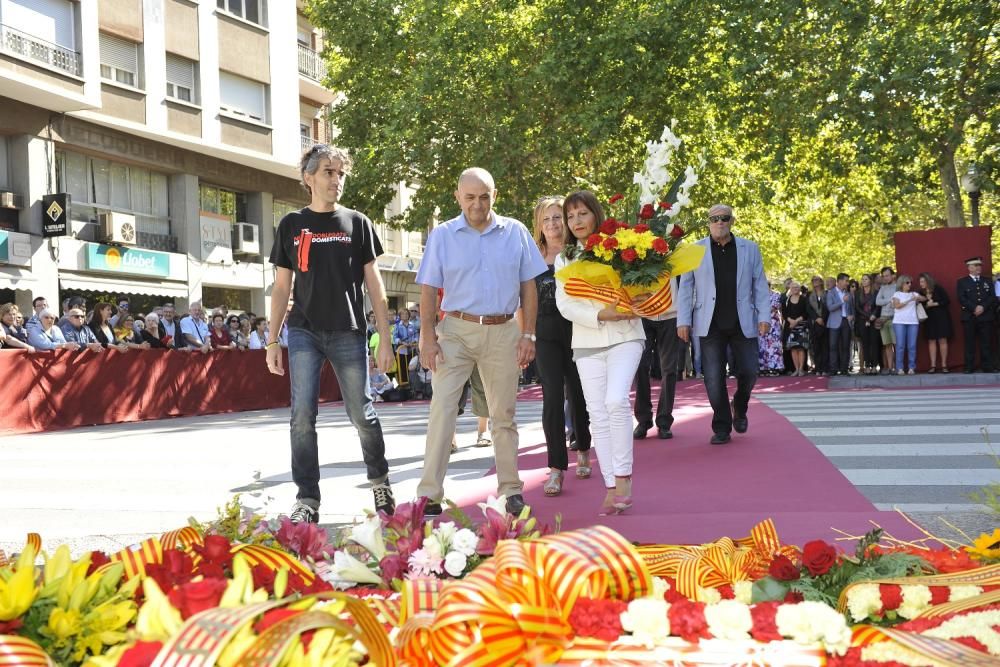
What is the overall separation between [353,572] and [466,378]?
386 cm

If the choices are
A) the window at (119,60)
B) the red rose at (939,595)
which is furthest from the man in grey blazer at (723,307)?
the window at (119,60)

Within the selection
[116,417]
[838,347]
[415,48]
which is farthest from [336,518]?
[415,48]

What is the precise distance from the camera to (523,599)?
163 cm

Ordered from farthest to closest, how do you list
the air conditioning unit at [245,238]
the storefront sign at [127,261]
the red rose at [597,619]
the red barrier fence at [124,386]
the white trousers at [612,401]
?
the air conditioning unit at [245,238], the storefront sign at [127,261], the red barrier fence at [124,386], the white trousers at [612,401], the red rose at [597,619]

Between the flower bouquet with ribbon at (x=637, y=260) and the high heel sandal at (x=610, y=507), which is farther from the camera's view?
the flower bouquet with ribbon at (x=637, y=260)

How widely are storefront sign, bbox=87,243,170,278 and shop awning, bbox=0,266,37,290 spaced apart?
206 cm

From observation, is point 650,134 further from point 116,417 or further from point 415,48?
point 116,417

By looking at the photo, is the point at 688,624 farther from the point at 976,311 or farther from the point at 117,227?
the point at 117,227

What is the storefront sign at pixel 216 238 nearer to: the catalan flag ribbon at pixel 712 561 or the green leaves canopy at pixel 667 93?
the green leaves canopy at pixel 667 93

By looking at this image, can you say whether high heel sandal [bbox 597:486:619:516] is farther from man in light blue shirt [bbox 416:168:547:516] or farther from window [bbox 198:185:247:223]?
window [bbox 198:185:247:223]

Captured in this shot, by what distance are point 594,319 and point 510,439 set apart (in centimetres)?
90

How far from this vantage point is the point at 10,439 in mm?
13898

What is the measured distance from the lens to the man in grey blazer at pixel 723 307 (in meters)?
9.28

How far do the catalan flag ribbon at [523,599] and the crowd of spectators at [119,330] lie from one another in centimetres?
1308
